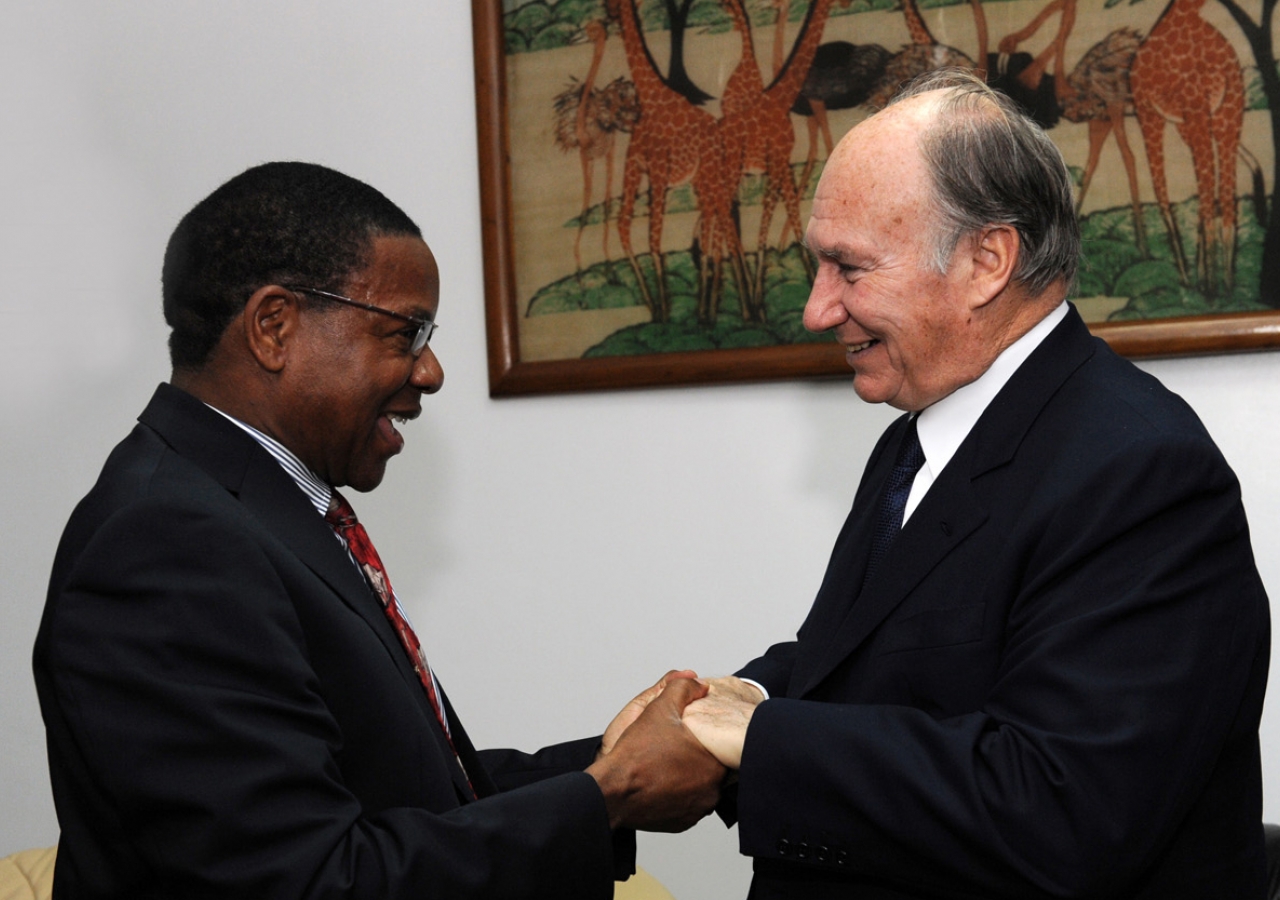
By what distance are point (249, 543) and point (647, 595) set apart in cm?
177

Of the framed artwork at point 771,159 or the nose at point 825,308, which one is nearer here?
the nose at point 825,308

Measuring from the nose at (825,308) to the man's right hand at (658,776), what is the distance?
0.60 m

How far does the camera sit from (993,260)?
1752 mm

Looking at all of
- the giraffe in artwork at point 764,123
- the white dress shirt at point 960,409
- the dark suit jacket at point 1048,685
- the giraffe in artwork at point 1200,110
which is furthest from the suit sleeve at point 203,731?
the giraffe in artwork at point 1200,110

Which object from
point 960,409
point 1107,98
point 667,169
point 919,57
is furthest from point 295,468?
point 1107,98

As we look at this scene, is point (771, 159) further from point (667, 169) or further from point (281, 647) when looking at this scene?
point (281, 647)

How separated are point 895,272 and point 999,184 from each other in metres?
0.18

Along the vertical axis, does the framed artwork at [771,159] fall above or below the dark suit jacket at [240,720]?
above

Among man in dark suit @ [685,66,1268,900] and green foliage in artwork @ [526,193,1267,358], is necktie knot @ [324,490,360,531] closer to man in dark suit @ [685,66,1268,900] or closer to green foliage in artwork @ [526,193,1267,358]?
man in dark suit @ [685,66,1268,900]

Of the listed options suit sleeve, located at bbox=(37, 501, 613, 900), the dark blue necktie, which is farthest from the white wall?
suit sleeve, located at bbox=(37, 501, 613, 900)

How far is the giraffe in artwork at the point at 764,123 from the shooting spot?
2.95 m

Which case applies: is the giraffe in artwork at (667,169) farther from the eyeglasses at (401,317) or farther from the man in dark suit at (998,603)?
the eyeglasses at (401,317)

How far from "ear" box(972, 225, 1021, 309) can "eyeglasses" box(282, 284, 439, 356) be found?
75 centimetres

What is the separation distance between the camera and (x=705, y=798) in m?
1.79
